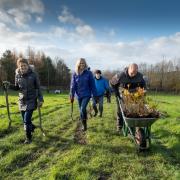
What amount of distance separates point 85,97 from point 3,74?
63.1 metres

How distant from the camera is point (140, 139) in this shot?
7.54m

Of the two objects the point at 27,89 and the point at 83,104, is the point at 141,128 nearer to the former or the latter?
the point at 83,104

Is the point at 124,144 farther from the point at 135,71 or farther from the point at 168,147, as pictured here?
the point at 135,71

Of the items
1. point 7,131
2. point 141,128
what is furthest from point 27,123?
point 141,128

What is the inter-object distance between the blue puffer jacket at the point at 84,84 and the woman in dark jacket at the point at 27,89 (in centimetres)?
140

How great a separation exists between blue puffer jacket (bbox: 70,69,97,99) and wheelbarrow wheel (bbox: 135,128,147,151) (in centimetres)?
254

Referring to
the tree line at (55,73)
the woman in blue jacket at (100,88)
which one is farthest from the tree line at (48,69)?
the woman in blue jacket at (100,88)

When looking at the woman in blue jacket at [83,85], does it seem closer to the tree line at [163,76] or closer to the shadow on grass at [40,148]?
the shadow on grass at [40,148]

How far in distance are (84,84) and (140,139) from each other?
9.74 ft

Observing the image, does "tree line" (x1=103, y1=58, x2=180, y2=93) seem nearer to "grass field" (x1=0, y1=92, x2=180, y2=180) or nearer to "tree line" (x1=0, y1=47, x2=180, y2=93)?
"tree line" (x1=0, y1=47, x2=180, y2=93)

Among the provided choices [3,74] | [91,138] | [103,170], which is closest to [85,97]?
[91,138]

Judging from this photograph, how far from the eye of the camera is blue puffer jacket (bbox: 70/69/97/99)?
9.78 m

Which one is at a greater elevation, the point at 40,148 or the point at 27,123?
the point at 27,123

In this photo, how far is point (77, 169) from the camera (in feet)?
20.3
